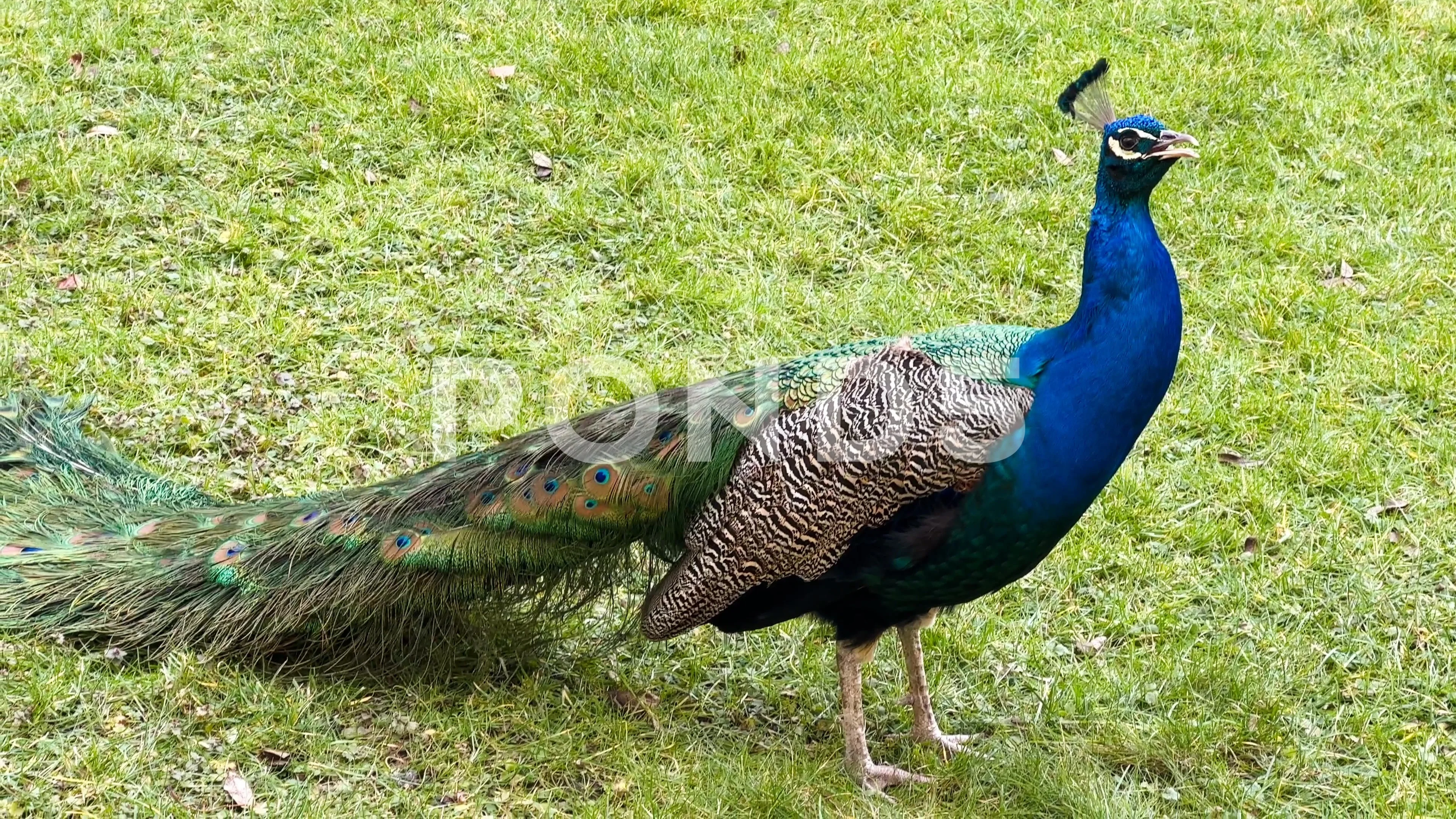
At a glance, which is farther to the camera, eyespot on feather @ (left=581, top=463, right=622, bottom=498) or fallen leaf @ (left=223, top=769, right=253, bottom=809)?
eyespot on feather @ (left=581, top=463, right=622, bottom=498)

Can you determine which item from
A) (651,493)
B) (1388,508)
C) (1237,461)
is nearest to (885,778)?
(651,493)

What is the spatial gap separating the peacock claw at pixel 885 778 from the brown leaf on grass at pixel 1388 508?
1820 mm

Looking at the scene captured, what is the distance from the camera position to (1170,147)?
331 cm

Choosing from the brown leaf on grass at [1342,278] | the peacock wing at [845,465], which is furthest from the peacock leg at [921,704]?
the brown leaf on grass at [1342,278]

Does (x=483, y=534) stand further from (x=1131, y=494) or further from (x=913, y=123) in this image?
(x=913, y=123)

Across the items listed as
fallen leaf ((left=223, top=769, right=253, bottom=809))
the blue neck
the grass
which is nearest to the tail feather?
the grass

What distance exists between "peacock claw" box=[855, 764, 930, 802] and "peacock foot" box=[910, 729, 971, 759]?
0.13 m

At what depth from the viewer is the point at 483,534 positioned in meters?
3.69

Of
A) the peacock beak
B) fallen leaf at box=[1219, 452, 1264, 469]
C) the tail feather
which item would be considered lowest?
fallen leaf at box=[1219, 452, 1264, 469]

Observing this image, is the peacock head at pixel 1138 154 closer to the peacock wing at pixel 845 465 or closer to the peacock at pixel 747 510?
the peacock at pixel 747 510

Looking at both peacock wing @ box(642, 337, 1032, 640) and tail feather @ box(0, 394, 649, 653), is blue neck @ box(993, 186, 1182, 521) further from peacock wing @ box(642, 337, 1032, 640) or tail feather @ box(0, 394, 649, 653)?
tail feather @ box(0, 394, 649, 653)

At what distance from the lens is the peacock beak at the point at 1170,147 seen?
329 centimetres

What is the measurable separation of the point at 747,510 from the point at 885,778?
84 centimetres

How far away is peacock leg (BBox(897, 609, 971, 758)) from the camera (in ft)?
12.6
